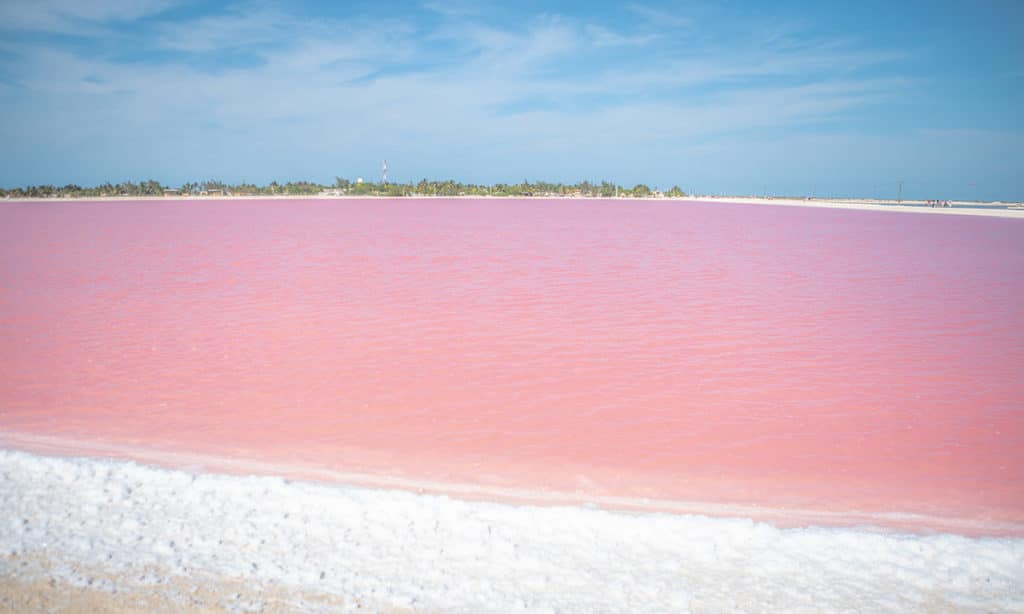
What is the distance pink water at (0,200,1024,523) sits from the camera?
5285mm

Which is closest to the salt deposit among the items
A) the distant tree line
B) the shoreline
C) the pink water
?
the shoreline

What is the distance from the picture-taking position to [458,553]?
3.59 m

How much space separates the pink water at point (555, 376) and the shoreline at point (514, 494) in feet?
0.36

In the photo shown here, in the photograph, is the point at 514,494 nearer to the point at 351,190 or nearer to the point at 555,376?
the point at 555,376

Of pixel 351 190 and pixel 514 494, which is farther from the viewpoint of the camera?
pixel 351 190

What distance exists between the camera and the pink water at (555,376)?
5.29 metres

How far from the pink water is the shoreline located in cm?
11

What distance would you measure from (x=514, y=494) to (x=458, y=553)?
1181 millimetres

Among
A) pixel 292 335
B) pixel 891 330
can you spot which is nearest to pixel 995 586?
pixel 891 330

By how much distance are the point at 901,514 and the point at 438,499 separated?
3428mm

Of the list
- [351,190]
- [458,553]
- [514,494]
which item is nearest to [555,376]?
[514,494]

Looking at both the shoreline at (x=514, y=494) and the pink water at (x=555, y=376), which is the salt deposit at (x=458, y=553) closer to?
the shoreline at (x=514, y=494)

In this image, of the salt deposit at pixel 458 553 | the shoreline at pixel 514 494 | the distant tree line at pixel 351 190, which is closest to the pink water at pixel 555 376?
the shoreline at pixel 514 494

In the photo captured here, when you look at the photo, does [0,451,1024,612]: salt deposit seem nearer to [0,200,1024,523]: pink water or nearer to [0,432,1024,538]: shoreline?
[0,432,1024,538]: shoreline
